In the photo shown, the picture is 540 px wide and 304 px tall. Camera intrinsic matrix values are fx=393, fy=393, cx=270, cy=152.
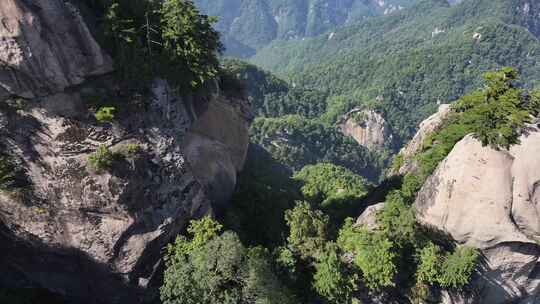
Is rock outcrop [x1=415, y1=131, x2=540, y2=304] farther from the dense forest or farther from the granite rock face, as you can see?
the granite rock face

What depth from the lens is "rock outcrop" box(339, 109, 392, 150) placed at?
13088 cm

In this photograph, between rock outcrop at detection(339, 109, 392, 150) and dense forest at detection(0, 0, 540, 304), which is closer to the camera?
dense forest at detection(0, 0, 540, 304)

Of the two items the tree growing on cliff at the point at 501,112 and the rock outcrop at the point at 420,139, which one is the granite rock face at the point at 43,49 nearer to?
the tree growing on cliff at the point at 501,112

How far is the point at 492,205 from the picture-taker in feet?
76.0

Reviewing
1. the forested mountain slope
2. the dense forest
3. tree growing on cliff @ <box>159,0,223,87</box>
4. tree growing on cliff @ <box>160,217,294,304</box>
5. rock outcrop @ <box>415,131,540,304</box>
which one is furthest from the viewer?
the forested mountain slope

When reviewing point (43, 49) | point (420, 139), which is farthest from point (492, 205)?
point (43, 49)

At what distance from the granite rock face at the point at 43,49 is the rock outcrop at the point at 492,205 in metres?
21.3

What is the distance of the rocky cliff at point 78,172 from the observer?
719 inches

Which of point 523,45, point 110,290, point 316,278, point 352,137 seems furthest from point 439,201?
point 523,45

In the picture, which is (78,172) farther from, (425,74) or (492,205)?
(425,74)

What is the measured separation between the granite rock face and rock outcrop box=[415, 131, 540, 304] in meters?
21.3

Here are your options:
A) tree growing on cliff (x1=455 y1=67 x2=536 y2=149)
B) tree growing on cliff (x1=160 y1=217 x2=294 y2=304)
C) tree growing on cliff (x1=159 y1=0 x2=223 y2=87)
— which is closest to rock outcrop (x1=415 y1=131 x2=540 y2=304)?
tree growing on cliff (x1=455 y1=67 x2=536 y2=149)

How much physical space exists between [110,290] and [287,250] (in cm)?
1061

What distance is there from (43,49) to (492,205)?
25333 mm
